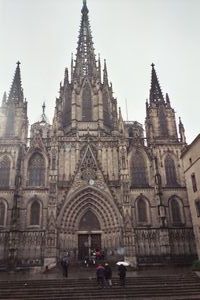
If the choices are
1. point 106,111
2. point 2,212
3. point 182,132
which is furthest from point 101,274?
point 106,111

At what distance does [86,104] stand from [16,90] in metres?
9.67

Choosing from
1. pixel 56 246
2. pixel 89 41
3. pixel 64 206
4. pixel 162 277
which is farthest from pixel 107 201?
pixel 89 41

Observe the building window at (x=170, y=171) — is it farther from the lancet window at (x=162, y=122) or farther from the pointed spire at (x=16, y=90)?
the pointed spire at (x=16, y=90)

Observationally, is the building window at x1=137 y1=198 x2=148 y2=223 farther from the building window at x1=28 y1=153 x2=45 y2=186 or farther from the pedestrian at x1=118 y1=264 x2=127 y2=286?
the pedestrian at x1=118 y1=264 x2=127 y2=286

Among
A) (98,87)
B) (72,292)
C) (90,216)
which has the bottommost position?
(72,292)

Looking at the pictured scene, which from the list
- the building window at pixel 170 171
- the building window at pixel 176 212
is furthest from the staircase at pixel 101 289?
the building window at pixel 170 171

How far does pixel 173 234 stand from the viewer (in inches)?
1246

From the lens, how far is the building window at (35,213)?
104 feet

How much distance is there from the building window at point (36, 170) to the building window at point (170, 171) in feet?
47.5

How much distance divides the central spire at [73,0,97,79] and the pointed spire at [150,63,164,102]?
8.45 metres

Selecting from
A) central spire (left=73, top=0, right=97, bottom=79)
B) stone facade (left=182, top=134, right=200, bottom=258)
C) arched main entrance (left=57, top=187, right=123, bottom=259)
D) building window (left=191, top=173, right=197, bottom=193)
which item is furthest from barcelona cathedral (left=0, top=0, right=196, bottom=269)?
central spire (left=73, top=0, right=97, bottom=79)

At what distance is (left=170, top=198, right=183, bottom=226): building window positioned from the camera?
3256cm

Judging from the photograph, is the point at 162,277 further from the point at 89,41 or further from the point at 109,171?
the point at 89,41

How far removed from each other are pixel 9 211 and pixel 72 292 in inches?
660
